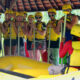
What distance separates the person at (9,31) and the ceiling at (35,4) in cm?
45

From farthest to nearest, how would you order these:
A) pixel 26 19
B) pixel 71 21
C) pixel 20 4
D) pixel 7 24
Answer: pixel 20 4
pixel 26 19
pixel 7 24
pixel 71 21

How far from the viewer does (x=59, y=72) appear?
6.43 ft

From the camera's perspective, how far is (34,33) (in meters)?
4.55

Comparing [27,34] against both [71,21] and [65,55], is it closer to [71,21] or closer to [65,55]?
[71,21]

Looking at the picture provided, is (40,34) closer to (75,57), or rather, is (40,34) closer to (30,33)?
(30,33)

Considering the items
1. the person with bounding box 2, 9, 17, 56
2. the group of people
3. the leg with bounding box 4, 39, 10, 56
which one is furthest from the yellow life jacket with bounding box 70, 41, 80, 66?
the leg with bounding box 4, 39, 10, 56

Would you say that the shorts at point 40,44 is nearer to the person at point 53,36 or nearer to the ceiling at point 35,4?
the person at point 53,36

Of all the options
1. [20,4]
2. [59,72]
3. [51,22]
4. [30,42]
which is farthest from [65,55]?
[20,4]

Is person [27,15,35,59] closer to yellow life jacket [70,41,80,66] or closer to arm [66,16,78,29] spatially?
arm [66,16,78,29]

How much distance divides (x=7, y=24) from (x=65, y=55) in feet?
8.38

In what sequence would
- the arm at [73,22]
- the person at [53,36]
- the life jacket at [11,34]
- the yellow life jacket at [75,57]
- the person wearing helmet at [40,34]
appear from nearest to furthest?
the yellow life jacket at [75,57]
the arm at [73,22]
the person at [53,36]
the person wearing helmet at [40,34]
the life jacket at [11,34]

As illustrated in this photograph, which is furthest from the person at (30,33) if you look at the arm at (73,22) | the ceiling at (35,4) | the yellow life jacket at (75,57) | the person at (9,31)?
the yellow life jacket at (75,57)

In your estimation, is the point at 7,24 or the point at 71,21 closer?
the point at 71,21

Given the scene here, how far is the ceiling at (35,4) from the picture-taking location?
4717mm
